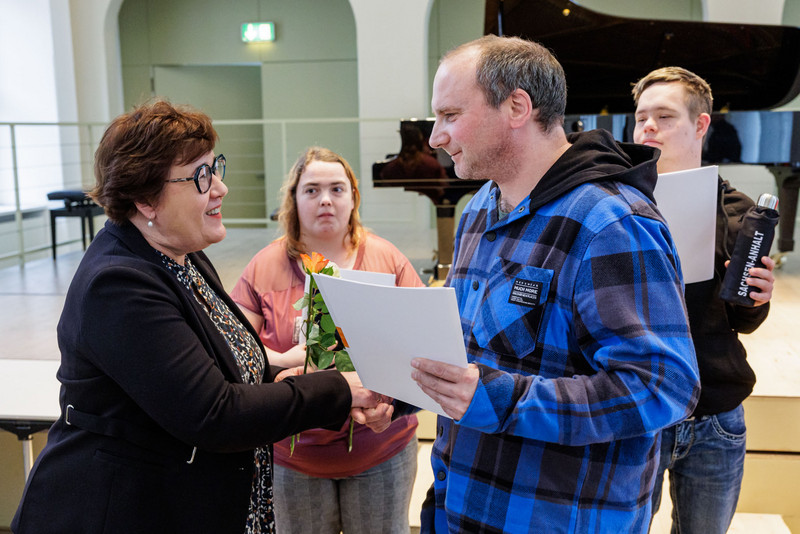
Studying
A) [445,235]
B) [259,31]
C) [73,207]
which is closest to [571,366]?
[445,235]

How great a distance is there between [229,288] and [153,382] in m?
4.47

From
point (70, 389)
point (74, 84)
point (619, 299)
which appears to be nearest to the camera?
point (619, 299)

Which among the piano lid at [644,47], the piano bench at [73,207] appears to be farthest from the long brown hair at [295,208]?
the piano bench at [73,207]

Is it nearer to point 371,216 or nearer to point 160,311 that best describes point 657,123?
point 160,311

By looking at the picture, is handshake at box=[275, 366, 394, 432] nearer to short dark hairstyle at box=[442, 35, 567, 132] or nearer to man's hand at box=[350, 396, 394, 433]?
man's hand at box=[350, 396, 394, 433]

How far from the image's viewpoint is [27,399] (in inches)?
Result: 103

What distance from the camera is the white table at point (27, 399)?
8.00 ft

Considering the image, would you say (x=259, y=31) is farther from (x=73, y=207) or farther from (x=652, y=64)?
(x=652, y=64)

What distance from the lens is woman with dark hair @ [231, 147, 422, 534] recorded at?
81.5 inches

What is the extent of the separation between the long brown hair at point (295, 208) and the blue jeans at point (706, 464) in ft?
3.71

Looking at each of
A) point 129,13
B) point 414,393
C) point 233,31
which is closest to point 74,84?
point 129,13

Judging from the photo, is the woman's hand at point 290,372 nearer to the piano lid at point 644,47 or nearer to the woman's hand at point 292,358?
the woman's hand at point 292,358

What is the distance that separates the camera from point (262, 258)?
7.46ft

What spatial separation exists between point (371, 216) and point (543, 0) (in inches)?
169
